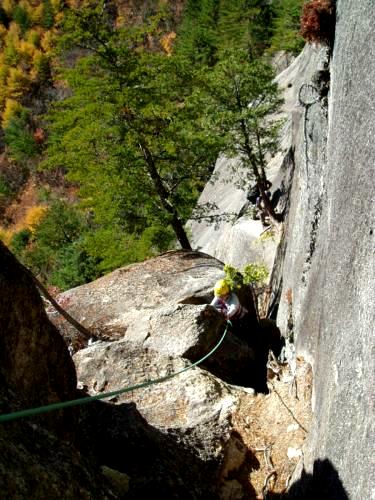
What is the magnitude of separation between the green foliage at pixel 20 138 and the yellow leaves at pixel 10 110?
3.64ft

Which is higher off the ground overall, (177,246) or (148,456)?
(148,456)

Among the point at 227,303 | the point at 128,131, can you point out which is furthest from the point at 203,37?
the point at 227,303

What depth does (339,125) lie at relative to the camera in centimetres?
717

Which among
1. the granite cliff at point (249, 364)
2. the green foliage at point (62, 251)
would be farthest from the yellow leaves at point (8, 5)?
the granite cliff at point (249, 364)

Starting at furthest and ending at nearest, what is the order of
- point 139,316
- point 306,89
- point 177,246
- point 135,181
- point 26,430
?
point 177,246 < point 135,181 < point 139,316 < point 306,89 < point 26,430

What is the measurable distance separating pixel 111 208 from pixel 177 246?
8078 mm

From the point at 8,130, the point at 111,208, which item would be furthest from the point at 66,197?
the point at 111,208

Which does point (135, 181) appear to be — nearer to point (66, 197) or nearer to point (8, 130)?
point (66, 197)

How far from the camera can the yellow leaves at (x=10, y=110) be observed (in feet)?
256

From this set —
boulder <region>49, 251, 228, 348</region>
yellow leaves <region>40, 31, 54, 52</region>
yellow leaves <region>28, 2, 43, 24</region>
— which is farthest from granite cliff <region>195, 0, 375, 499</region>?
yellow leaves <region>28, 2, 43, 24</region>

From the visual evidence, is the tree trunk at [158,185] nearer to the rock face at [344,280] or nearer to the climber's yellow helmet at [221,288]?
the climber's yellow helmet at [221,288]

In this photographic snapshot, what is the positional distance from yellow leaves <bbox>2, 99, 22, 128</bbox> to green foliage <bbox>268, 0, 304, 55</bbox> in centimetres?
5083

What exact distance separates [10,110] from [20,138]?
9.16 m

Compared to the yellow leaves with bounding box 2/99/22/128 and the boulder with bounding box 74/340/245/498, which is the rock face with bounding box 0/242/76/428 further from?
the yellow leaves with bounding box 2/99/22/128
